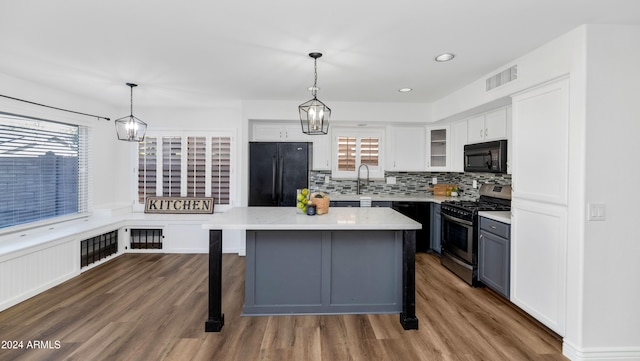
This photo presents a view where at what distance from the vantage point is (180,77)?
353 centimetres

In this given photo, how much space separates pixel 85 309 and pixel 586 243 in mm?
4220

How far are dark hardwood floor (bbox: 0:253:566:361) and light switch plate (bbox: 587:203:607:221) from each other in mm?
1025

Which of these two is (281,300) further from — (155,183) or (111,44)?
(155,183)

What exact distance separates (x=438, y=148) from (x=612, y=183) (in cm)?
295

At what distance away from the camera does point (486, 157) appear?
12.6ft

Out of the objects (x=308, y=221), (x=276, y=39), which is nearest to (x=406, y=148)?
(x=308, y=221)

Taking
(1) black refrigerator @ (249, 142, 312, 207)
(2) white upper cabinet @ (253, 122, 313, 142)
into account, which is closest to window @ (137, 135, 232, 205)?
(2) white upper cabinet @ (253, 122, 313, 142)

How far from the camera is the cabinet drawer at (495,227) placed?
9.99 ft

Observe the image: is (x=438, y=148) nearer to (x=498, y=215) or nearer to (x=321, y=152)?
(x=321, y=152)

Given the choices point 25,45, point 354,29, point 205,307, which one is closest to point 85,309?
point 205,307

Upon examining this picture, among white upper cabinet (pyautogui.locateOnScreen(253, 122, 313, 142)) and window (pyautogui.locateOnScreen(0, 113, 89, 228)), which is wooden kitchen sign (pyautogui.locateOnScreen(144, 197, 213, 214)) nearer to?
window (pyautogui.locateOnScreen(0, 113, 89, 228))

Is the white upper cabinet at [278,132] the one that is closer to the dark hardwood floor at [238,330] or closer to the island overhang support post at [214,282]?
the dark hardwood floor at [238,330]

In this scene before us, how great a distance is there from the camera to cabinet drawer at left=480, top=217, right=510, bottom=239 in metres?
3.05

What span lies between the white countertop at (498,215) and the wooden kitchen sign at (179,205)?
4.02 metres
